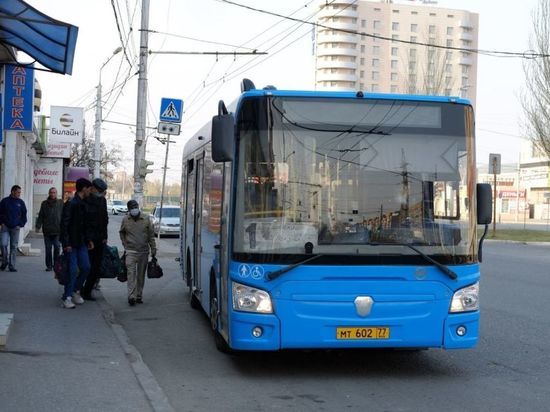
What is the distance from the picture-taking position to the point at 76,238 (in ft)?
35.2

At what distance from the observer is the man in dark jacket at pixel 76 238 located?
1070 cm

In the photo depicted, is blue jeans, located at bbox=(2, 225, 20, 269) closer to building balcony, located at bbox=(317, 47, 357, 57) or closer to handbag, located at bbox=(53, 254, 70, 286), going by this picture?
handbag, located at bbox=(53, 254, 70, 286)

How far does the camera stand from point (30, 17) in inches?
365

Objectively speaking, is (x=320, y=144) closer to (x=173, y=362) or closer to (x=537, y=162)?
(x=173, y=362)

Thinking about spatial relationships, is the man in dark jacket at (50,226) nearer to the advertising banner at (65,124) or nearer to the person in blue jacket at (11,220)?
the person in blue jacket at (11,220)

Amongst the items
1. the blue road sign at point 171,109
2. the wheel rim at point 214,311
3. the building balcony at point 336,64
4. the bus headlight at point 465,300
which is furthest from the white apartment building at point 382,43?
the bus headlight at point 465,300

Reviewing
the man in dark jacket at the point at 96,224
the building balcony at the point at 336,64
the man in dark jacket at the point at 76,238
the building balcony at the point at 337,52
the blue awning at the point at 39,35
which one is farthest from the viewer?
the building balcony at the point at 336,64

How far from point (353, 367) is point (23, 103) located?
11.6 m

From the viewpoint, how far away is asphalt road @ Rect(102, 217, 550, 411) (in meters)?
6.38

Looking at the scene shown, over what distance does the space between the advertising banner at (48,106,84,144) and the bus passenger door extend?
1064 inches

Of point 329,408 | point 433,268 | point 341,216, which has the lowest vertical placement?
point 329,408

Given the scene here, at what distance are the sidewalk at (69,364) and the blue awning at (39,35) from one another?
140 inches

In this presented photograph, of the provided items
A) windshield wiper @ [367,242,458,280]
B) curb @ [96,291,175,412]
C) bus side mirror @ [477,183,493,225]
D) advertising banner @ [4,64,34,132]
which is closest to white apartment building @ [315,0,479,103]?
advertising banner @ [4,64,34,132]

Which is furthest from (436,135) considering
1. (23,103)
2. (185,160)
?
(23,103)
